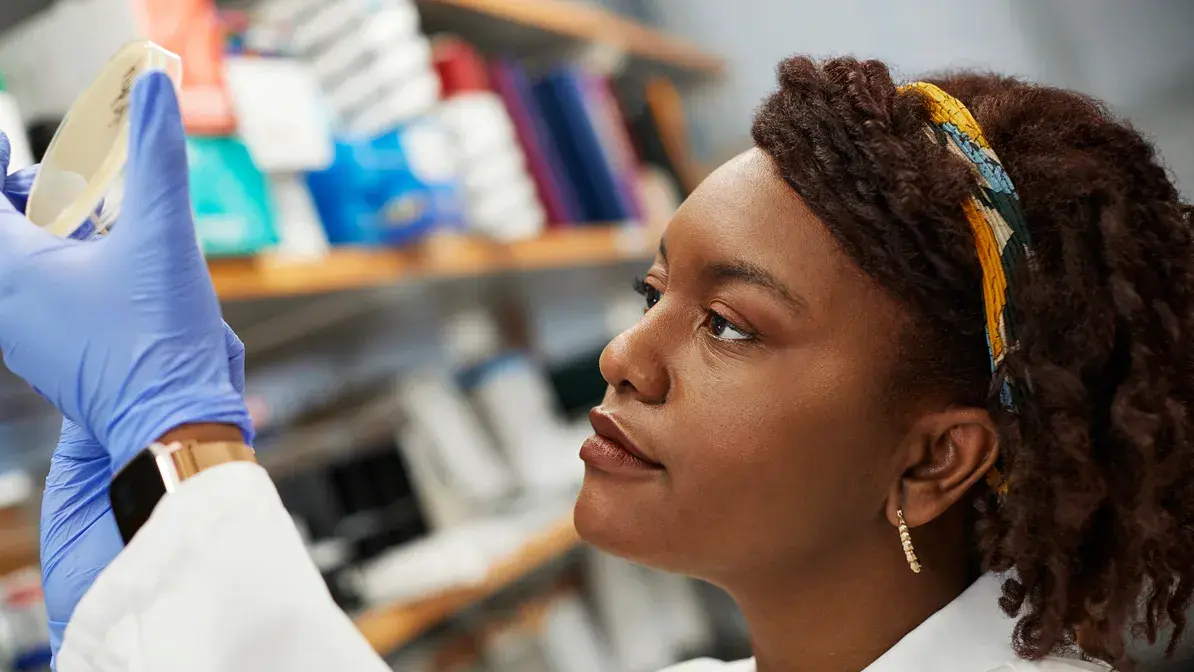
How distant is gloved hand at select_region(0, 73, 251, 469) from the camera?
0.66 metres

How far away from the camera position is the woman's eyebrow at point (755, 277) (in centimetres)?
Result: 89

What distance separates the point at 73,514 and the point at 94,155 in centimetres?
29

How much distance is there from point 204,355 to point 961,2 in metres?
2.88

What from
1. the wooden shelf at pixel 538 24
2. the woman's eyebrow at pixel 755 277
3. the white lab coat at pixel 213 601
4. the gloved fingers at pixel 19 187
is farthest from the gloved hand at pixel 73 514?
the wooden shelf at pixel 538 24

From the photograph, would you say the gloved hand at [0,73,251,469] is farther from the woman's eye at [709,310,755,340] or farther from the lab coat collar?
the lab coat collar

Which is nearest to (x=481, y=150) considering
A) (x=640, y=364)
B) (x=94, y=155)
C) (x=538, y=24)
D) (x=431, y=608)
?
(x=538, y=24)

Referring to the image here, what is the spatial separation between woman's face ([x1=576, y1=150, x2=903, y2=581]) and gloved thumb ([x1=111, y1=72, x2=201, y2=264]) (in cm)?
43

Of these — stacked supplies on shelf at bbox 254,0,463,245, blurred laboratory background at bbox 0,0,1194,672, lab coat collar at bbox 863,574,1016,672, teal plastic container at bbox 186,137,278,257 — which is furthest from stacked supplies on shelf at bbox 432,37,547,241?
lab coat collar at bbox 863,574,1016,672

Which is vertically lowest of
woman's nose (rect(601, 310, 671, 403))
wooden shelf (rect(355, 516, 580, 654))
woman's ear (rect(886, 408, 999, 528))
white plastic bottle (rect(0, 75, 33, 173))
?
wooden shelf (rect(355, 516, 580, 654))

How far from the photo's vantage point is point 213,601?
646mm

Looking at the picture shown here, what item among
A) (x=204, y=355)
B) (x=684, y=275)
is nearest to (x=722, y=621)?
(x=684, y=275)

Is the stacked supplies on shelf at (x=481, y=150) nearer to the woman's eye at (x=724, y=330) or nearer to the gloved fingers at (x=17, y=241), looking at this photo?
the woman's eye at (x=724, y=330)

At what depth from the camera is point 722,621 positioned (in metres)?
3.03

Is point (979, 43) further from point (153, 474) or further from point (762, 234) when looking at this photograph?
point (153, 474)
